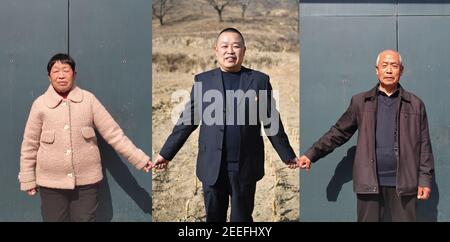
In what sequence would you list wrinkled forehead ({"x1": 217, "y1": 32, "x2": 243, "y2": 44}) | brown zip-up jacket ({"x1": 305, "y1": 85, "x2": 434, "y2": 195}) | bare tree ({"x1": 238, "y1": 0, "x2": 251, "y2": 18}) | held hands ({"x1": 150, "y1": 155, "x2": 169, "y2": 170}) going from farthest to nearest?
1. bare tree ({"x1": 238, "y1": 0, "x2": 251, "y2": 18})
2. held hands ({"x1": 150, "y1": 155, "x2": 169, "y2": 170})
3. wrinkled forehead ({"x1": 217, "y1": 32, "x2": 243, "y2": 44})
4. brown zip-up jacket ({"x1": 305, "y1": 85, "x2": 434, "y2": 195})

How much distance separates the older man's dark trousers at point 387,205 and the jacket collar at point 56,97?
220cm

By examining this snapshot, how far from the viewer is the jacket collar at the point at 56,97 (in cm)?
486

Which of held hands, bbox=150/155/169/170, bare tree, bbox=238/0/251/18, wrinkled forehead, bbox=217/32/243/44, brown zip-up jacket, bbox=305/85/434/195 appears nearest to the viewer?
brown zip-up jacket, bbox=305/85/434/195

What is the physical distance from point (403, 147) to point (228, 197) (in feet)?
4.31

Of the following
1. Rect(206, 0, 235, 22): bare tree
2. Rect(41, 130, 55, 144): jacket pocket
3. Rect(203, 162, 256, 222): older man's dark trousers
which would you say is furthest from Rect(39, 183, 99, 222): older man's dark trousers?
Rect(206, 0, 235, 22): bare tree

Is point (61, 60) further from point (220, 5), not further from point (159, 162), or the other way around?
point (220, 5)

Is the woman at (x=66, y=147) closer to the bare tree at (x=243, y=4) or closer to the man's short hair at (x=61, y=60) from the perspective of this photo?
the man's short hair at (x=61, y=60)

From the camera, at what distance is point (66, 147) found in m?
4.83

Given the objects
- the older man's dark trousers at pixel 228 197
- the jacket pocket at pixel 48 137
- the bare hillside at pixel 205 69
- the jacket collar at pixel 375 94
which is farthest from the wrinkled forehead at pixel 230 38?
the jacket pocket at pixel 48 137

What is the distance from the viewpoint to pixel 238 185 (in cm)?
484

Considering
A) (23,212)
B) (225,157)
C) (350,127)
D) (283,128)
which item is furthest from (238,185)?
(23,212)

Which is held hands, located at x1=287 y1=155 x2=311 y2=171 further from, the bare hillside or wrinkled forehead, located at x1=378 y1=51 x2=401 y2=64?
wrinkled forehead, located at x1=378 y1=51 x2=401 y2=64

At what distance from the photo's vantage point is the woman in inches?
190
